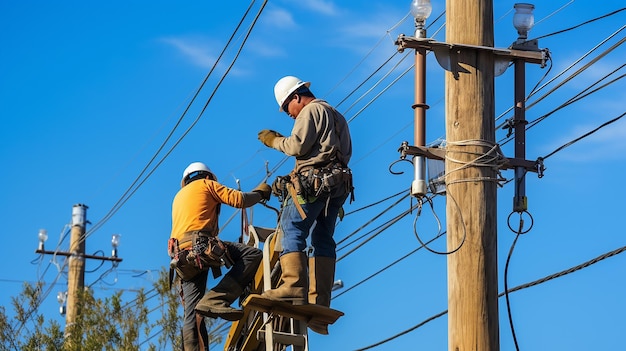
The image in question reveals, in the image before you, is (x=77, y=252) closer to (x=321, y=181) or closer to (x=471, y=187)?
(x=321, y=181)

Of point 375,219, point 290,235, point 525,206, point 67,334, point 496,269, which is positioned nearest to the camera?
point 496,269

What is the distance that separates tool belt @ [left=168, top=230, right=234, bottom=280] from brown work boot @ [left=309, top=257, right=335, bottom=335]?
4.04 ft

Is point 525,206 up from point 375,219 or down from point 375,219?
down

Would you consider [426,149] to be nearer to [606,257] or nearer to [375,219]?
[606,257]

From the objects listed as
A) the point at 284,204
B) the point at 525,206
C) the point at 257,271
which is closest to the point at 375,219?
the point at 257,271

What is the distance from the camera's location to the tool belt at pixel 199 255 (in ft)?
36.8

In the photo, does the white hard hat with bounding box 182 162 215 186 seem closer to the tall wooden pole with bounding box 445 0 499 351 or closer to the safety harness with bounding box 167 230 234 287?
the safety harness with bounding box 167 230 234 287

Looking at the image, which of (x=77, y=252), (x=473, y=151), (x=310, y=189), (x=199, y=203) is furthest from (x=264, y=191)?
(x=77, y=252)

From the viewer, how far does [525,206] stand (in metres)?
8.97

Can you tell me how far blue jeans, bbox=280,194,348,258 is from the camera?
33.0 feet

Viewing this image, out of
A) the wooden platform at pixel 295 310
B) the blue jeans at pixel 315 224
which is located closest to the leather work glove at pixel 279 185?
the blue jeans at pixel 315 224

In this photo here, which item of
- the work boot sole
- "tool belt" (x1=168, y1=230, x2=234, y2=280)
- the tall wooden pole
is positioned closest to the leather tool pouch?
"tool belt" (x1=168, y1=230, x2=234, y2=280)

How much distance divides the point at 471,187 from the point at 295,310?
2.13 metres

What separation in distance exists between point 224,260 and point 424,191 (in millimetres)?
3074
